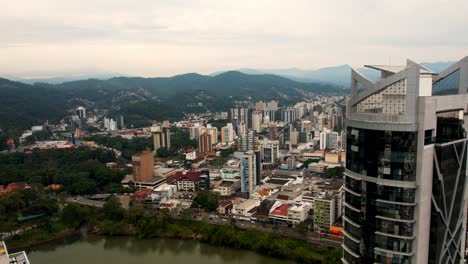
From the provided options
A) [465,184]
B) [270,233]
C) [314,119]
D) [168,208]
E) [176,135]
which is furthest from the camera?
[314,119]

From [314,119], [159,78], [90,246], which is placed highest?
[159,78]

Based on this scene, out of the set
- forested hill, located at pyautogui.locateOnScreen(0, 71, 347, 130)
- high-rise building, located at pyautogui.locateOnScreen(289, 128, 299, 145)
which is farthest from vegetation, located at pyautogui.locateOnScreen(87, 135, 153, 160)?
forested hill, located at pyautogui.locateOnScreen(0, 71, 347, 130)

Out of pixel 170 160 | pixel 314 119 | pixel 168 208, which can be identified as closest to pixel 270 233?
pixel 168 208

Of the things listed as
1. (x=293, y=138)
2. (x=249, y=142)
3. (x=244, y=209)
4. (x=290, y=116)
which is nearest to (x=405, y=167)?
(x=244, y=209)

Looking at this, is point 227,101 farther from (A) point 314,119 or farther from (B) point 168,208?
(B) point 168,208

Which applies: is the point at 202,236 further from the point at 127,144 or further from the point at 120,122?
the point at 120,122

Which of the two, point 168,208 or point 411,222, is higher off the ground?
point 411,222
